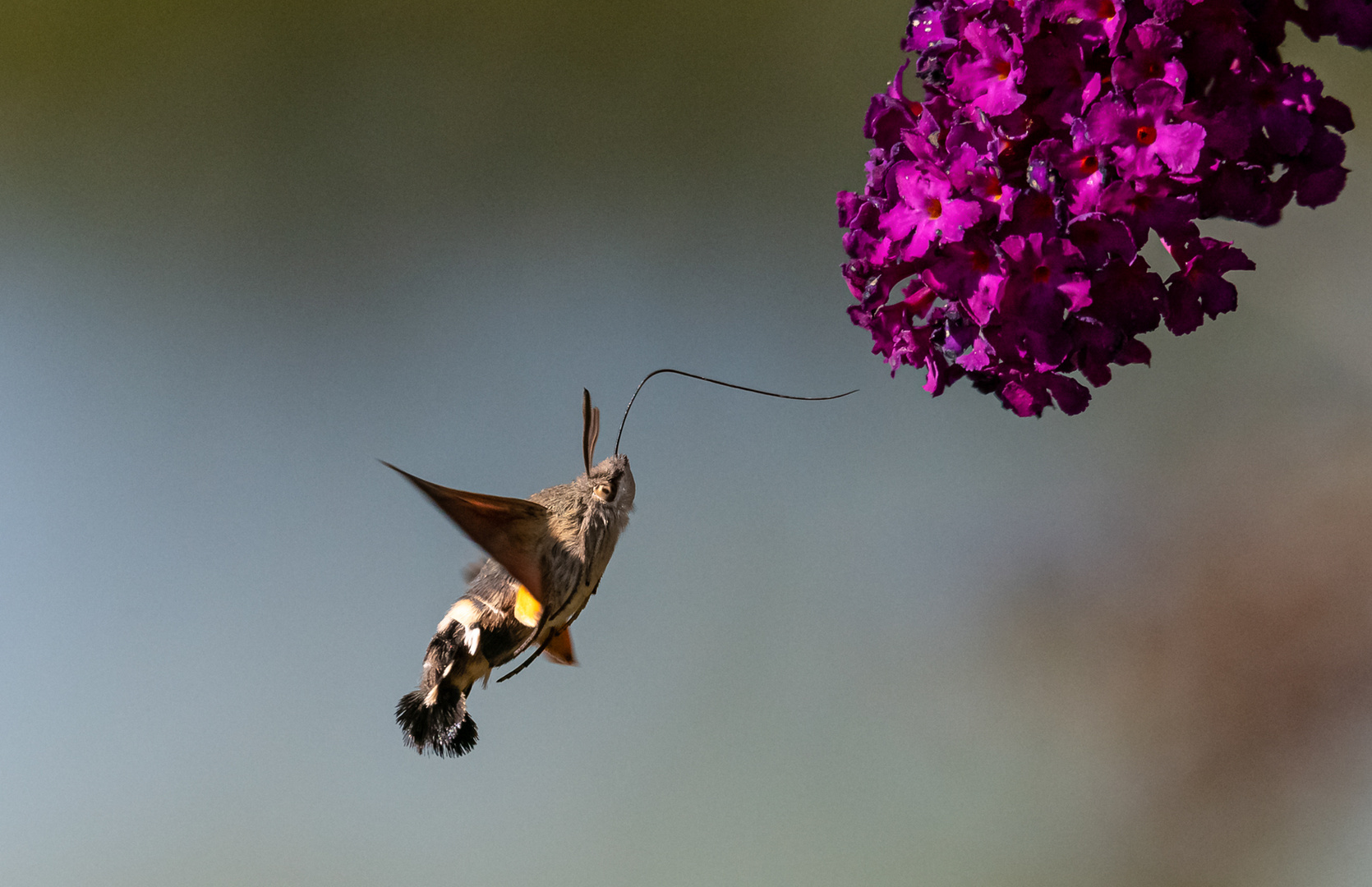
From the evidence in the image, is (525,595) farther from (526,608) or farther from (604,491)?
(604,491)

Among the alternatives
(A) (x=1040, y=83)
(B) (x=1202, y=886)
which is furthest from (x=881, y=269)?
(B) (x=1202, y=886)

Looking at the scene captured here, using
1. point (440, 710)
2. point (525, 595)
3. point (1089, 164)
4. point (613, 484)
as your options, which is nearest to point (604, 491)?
point (613, 484)

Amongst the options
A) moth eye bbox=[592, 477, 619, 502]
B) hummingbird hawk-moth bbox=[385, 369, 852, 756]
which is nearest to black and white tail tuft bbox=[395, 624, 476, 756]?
hummingbird hawk-moth bbox=[385, 369, 852, 756]

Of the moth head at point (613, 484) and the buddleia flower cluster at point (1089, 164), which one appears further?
the moth head at point (613, 484)

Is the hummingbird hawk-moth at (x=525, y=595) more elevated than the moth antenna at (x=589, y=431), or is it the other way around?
the moth antenna at (x=589, y=431)

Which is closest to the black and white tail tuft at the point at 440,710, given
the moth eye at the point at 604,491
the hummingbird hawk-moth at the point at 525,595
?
the hummingbird hawk-moth at the point at 525,595

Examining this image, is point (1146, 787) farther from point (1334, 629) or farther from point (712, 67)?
point (712, 67)

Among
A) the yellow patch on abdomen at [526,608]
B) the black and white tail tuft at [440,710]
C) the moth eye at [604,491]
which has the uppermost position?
the moth eye at [604,491]

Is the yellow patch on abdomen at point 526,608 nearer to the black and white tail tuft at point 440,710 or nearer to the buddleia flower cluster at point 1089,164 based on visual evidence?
the black and white tail tuft at point 440,710
